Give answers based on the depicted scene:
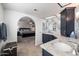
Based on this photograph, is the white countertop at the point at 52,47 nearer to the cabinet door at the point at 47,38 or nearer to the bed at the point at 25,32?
the cabinet door at the point at 47,38

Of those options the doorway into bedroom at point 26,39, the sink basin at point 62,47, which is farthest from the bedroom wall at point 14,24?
the sink basin at point 62,47

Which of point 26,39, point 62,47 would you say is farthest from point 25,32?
point 62,47

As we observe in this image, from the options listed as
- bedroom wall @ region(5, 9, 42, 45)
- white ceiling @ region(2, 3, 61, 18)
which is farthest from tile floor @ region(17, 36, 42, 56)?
white ceiling @ region(2, 3, 61, 18)

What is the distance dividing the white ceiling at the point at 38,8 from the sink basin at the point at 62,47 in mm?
480

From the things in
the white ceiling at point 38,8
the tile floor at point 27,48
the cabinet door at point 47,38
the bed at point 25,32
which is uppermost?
the white ceiling at point 38,8

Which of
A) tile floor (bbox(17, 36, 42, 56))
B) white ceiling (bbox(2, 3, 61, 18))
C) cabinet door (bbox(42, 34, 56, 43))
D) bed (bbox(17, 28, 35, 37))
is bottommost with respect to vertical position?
tile floor (bbox(17, 36, 42, 56))

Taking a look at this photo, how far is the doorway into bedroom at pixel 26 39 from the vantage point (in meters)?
1.76

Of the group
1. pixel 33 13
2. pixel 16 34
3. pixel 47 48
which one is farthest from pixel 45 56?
pixel 33 13

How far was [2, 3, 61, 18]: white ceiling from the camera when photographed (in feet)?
5.68

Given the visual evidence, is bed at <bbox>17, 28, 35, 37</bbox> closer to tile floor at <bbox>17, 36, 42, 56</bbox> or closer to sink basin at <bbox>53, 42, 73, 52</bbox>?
tile floor at <bbox>17, 36, 42, 56</bbox>

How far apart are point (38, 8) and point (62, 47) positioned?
72 centimetres

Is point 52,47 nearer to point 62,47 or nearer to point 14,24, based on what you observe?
point 62,47

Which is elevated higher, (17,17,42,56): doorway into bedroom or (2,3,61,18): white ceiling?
(2,3,61,18): white ceiling

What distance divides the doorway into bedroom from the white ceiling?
5.4 inches
